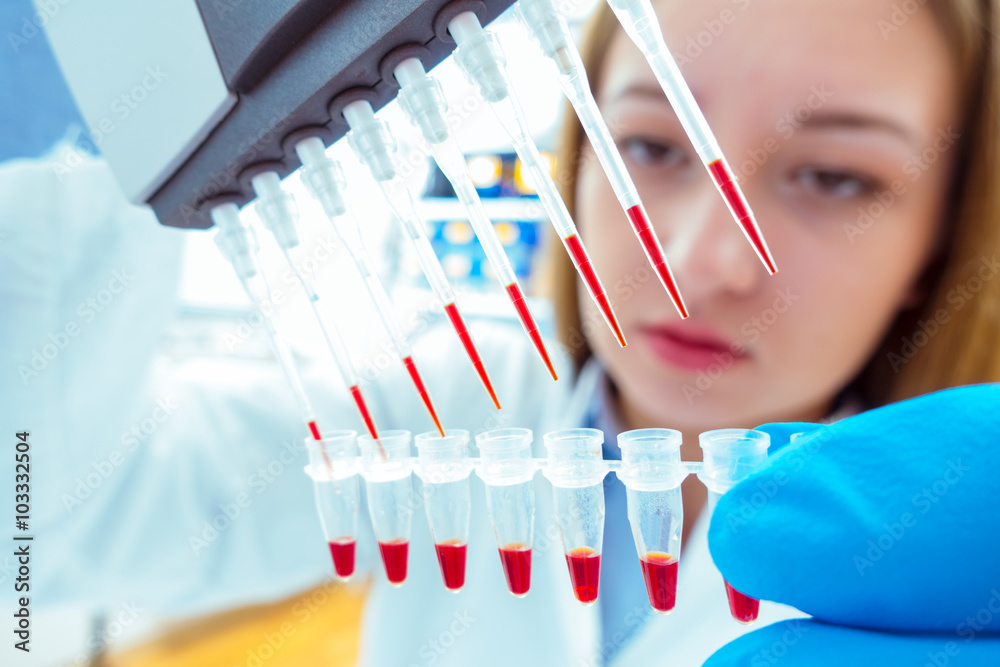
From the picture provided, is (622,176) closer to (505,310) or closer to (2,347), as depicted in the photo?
(2,347)

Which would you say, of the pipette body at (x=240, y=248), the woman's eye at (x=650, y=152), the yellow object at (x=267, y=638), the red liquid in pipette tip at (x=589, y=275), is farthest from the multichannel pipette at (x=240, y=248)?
the yellow object at (x=267, y=638)

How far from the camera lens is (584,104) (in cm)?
31

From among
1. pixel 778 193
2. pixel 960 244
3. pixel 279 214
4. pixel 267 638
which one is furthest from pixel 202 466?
pixel 267 638

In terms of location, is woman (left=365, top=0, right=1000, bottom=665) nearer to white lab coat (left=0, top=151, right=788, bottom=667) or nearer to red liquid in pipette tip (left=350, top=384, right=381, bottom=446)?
white lab coat (left=0, top=151, right=788, bottom=667)

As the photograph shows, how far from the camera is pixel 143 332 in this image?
66 centimetres

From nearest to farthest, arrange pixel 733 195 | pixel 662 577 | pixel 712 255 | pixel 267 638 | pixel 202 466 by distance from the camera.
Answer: pixel 733 195 < pixel 662 577 < pixel 712 255 < pixel 202 466 < pixel 267 638

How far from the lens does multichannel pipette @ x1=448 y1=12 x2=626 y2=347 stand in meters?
0.32

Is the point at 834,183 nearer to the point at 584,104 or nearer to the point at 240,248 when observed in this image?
the point at 584,104

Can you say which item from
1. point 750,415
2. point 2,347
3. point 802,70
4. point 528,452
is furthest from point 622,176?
point 2,347

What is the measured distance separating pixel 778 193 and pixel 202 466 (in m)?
0.69

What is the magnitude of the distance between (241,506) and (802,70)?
2.48ft

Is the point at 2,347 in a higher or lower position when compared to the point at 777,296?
higher

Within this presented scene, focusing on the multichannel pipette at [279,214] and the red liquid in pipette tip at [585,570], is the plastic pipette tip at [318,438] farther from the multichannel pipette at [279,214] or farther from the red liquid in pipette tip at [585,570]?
the red liquid in pipette tip at [585,570]

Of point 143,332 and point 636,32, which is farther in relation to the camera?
point 143,332
